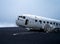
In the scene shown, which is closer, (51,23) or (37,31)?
(51,23)

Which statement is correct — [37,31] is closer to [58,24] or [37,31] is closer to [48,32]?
[48,32]

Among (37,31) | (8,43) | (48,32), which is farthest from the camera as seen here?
(37,31)

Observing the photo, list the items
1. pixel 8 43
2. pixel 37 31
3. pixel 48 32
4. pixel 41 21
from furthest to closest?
pixel 37 31, pixel 48 32, pixel 41 21, pixel 8 43

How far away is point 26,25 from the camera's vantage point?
1405 inches

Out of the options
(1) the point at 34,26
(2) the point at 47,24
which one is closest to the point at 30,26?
(1) the point at 34,26

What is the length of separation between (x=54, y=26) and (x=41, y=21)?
9.17 ft

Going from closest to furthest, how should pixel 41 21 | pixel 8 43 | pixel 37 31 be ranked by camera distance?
pixel 8 43, pixel 41 21, pixel 37 31

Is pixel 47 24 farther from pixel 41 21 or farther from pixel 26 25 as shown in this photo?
pixel 26 25

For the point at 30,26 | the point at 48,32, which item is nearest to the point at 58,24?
the point at 48,32

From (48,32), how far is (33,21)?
4.65 meters

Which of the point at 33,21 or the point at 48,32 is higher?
the point at 33,21

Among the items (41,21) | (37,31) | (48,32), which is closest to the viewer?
(41,21)

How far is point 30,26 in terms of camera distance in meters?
35.6

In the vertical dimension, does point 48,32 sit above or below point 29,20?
below
